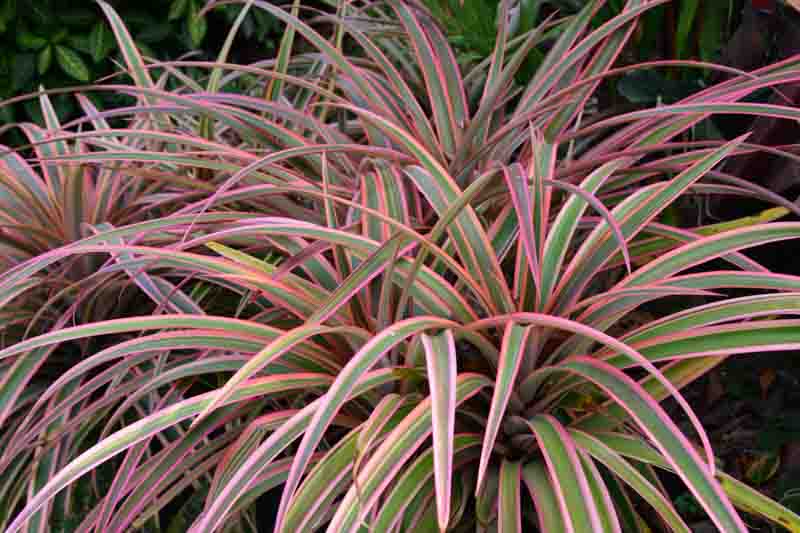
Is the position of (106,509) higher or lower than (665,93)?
lower

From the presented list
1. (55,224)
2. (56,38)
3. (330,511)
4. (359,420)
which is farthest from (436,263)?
(56,38)

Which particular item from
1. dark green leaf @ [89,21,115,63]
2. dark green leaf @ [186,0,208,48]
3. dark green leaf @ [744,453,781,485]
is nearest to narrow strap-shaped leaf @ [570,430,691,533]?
dark green leaf @ [744,453,781,485]

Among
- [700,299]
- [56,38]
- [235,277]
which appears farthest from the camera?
[56,38]

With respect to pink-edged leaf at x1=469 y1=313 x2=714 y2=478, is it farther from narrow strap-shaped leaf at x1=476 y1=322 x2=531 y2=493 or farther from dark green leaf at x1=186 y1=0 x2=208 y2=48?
dark green leaf at x1=186 y1=0 x2=208 y2=48

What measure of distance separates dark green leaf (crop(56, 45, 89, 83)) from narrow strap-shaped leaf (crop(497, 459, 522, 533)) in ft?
7.62

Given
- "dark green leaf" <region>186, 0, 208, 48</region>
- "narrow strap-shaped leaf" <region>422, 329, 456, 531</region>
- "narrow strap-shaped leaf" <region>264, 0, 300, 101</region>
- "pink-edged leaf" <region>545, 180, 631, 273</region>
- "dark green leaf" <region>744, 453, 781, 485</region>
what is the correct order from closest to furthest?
"narrow strap-shaped leaf" <region>422, 329, 456, 531</region> → "pink-edged leaf" <region>545, 180, 631, 273</region> → "dark green leaf" <region>744, 453, 781, 485</region> → "narrow strap-shaped leaf" <region>264, 0, 300, 101</region> → "dark green leaf" <region>186, 0, 208, 48</region>

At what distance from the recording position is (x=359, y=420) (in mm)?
948

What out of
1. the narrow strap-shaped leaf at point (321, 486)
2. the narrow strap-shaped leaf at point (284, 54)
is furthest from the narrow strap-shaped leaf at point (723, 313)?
the narrow strap-shaped leaf at point (284, 54)

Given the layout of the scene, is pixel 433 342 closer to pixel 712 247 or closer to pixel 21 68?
pixel 712 247

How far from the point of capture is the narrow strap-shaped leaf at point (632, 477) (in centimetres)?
74

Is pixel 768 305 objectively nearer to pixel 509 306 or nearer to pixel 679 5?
pixel 509 306

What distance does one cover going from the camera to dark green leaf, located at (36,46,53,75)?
105 inches

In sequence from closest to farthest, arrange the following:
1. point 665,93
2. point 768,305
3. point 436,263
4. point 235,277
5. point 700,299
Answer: point 768,305
point 235,277
point 436,263
point 700,299
point 665,93

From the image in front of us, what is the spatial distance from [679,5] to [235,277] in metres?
0.92
